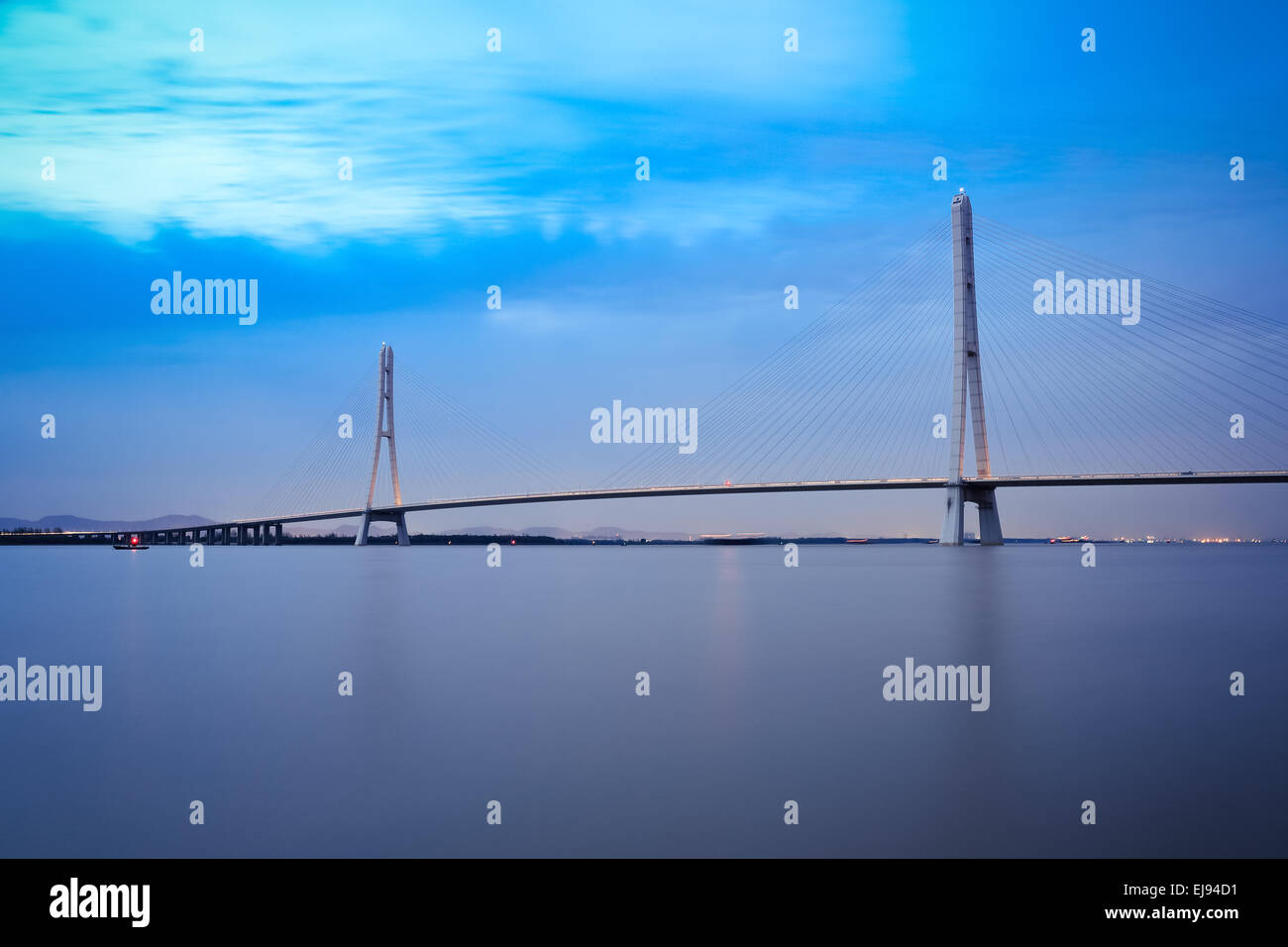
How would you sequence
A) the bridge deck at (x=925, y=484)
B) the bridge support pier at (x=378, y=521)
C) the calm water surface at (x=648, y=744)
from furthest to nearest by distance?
the bridge support pier at (x=378, y=521) → the bridge deck at (x=925, y=484) → the calm water surface at (x=648, y=744)

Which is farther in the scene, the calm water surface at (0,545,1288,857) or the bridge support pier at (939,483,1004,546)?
the bridge support pier at (939,483,1004,546)

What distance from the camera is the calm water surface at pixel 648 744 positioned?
18.2 feet

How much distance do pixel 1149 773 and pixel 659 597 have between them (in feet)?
66.8

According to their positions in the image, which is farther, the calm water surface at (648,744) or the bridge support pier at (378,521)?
the bridge support pier at (378,521)

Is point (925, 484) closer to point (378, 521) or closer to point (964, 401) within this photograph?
point (964, 401)

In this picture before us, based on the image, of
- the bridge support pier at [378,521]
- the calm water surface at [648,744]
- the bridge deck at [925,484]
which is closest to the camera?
the calm water surface at [648,744]

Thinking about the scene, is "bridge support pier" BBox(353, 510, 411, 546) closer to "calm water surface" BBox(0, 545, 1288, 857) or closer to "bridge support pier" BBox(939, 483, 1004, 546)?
"bridge support pier" BBox(939, 483, 1004, 546)

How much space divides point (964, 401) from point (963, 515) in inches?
272

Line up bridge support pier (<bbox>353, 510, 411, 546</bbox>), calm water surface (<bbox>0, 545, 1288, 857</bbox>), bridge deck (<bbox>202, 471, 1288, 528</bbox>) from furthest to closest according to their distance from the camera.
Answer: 1. bridge support pier (<bbox>353, 510, 411, 546</bbox>)
2. bridge deck (<bbox>202, 471, 1288, 528</bbox>)
3. calm water surface (<bbox>0, 545, 1288, 857</bbox>)

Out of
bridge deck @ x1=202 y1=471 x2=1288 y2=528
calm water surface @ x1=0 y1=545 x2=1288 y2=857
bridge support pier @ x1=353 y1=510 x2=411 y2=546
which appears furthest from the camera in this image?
bridge support pier @ x1=353 y1=510 x2=411 y2=546

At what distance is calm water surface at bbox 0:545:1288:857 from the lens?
5.56 metres

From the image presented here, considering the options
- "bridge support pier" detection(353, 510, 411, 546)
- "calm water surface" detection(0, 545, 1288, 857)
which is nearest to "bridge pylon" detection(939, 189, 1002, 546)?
"calm water surface" detection(0, 545, 1288, 857)

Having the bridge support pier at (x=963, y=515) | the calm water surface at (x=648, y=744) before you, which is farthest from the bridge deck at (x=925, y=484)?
the calm water surface at (x=648, y=744)

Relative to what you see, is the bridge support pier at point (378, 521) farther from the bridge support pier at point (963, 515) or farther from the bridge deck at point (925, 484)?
the bridge support pier at point (963, 515)
